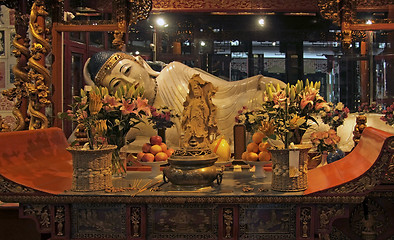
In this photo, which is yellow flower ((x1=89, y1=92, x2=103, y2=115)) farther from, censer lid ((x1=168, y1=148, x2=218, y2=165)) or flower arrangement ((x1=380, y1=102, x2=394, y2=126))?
flower arrangement ((x1=380, y1=102, x2=394, y2=126))

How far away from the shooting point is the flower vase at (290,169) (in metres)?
2.00

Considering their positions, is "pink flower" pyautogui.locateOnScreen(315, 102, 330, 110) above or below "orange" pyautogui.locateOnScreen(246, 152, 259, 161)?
above

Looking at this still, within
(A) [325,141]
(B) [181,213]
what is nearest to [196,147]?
(B) [181,213]

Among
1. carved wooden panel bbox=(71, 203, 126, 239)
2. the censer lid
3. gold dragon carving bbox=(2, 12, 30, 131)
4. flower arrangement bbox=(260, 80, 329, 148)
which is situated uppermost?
gold dragon carving bbox=(2, 12, 30, 131)

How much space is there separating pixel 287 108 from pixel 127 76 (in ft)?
7.73

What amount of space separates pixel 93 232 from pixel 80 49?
Result: 211cm

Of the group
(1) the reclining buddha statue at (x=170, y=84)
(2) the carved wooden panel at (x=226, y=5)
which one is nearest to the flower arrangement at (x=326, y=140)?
(1) the reclining buddha statue at (x=170, y=84)

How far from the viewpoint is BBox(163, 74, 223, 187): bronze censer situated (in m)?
2.08

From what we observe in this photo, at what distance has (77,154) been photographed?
80.7 inches

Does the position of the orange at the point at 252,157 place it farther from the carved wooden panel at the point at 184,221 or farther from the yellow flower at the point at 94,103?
the yellow flower at the point at 94,103

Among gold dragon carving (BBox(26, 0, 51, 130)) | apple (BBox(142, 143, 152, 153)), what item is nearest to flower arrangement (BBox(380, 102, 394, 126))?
apple (BBox(142, 143, 152, 153))

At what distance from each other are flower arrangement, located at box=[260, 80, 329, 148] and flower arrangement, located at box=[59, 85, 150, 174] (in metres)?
0.62

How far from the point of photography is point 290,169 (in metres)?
1.99

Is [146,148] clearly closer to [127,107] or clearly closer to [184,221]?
[127,107]
